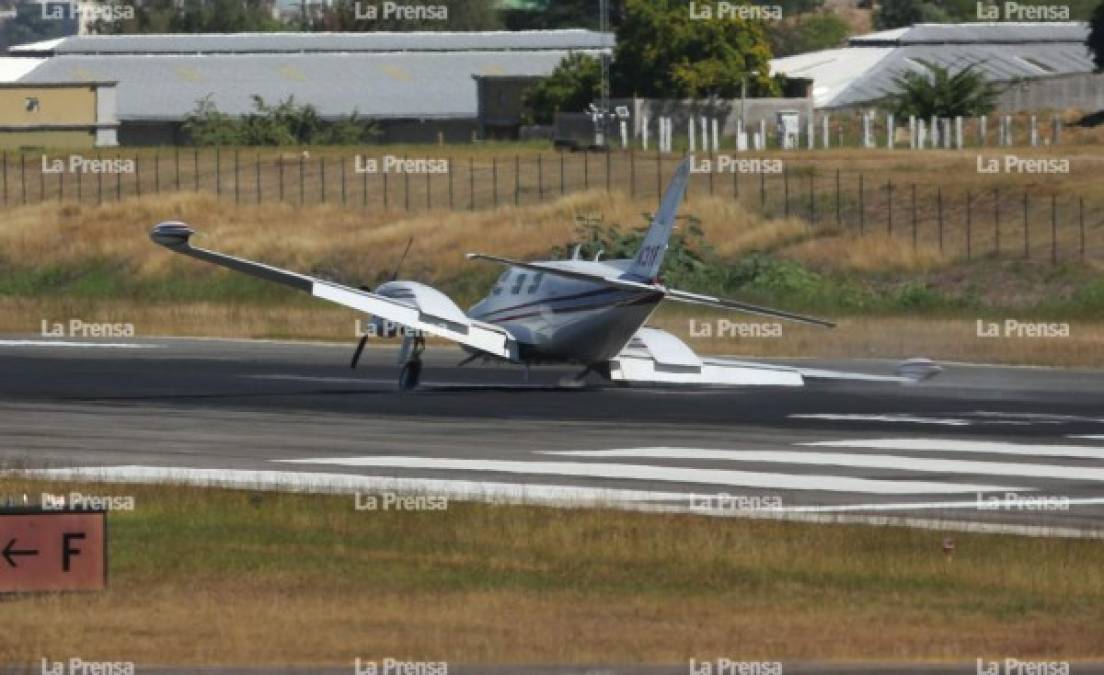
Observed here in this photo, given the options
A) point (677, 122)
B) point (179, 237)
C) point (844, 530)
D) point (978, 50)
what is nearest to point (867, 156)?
point (677, 122)

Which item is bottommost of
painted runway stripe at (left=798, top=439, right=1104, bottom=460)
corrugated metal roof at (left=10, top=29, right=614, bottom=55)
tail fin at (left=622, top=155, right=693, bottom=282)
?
painted runway stripe at (left=798, top=439, right=1104, bottom=460)

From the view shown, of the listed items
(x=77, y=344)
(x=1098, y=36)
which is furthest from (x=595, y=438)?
(x=1098, y=36)

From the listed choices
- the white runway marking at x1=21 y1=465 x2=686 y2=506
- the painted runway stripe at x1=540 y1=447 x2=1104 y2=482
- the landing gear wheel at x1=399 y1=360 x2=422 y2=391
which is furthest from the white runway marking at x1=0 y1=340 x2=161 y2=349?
the white runway marking at x1=21 y1=465 x2=686 y2=506

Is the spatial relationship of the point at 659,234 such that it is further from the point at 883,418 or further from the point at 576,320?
the point at 883,418

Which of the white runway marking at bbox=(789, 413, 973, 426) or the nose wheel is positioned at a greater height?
the nose wheel

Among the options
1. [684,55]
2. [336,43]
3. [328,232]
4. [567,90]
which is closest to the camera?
[328,232]

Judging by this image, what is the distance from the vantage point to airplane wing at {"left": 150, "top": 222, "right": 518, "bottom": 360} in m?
39.4

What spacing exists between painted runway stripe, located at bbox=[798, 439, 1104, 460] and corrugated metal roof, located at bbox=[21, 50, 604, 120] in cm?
11120

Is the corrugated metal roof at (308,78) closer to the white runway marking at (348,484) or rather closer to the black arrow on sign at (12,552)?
the white runway marking at (348,484)

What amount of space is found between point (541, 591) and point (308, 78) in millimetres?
133506

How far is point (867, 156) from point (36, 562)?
74.9m

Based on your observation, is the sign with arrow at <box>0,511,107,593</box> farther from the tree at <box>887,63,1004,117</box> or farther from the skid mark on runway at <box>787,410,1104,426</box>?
the tree at <box>887,63,1004,117</box>

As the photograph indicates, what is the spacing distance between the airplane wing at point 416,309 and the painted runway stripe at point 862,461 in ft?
23.1

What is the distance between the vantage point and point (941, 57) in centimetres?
13738
